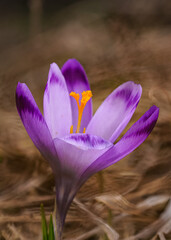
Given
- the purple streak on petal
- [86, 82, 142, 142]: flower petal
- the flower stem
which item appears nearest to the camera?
the purple streak on petal

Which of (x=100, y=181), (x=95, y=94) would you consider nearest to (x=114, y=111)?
(x=100, y=181)

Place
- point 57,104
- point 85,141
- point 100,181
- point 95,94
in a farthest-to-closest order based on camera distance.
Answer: point 95,94
point 100,181
point 57,104
point 85,141

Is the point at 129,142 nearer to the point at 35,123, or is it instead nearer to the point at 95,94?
the point at 35,123

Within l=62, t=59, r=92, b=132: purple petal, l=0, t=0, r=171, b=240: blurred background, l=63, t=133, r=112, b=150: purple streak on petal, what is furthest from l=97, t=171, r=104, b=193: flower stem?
l=63, t=133, r=112, b=150: purple streak on petal

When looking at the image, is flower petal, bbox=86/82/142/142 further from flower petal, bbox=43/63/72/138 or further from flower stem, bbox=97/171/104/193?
flower stem, bbox=97/171/104/193

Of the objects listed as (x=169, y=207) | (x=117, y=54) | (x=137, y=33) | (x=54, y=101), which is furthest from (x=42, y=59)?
(x=54, y=101)

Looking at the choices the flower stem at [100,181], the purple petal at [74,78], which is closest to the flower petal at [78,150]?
the purple petal at [74,78]
